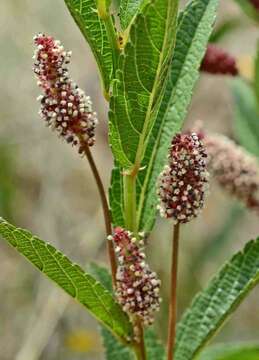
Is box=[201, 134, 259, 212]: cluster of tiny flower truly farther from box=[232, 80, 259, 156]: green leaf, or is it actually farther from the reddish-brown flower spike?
box=[232, 80, 259, 156]: green leaf

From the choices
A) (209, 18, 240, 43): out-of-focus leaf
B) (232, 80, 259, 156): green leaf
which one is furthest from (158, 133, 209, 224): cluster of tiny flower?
(209, 18, 240, 43): out-of-focus leaf

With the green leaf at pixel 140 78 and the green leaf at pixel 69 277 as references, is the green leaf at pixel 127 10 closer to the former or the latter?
the green leaf at pixel 140 78

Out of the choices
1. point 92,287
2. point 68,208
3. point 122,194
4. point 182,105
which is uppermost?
point 68,208

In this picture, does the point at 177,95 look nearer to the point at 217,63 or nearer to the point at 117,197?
the point at 117,197

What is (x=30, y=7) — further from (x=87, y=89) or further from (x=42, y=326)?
(x=42, y=326)

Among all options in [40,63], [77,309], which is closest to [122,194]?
[40,63]

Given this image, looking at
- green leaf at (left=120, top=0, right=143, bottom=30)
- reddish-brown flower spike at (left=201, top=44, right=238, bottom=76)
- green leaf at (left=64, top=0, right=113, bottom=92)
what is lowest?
green leaf at (left=64, top=0, right=113, bottom=92)

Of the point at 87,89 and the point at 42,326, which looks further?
the point at 87,89
